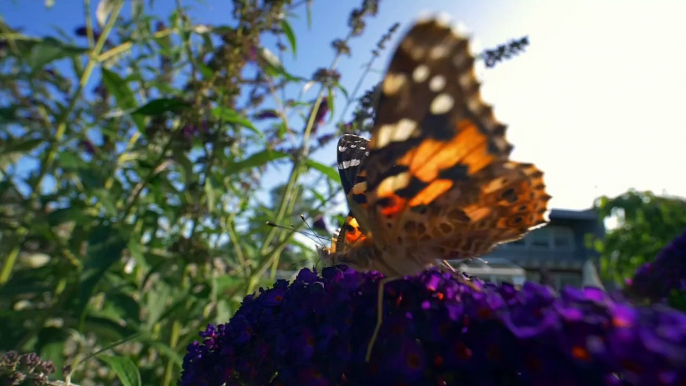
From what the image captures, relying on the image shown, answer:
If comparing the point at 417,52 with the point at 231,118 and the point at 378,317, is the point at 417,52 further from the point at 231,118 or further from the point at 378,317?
the point at 231,118

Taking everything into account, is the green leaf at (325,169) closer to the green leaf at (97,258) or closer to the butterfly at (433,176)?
the butterfly at (433,176)

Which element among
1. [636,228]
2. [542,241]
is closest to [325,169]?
[636,228]

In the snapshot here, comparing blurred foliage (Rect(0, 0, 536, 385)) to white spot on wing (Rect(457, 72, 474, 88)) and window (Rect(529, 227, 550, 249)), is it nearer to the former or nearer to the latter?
white spot on wing (Rect(457, 72, 474, 88))

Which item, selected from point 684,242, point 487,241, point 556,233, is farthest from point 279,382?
point 556,233

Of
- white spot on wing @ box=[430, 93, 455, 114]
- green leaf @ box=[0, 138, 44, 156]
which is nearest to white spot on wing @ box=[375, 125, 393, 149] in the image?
white spot on wing @ box=[430, 93, 455, 114]

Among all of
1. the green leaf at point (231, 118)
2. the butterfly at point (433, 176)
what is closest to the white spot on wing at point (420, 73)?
the butterfly at point (433, 176)
